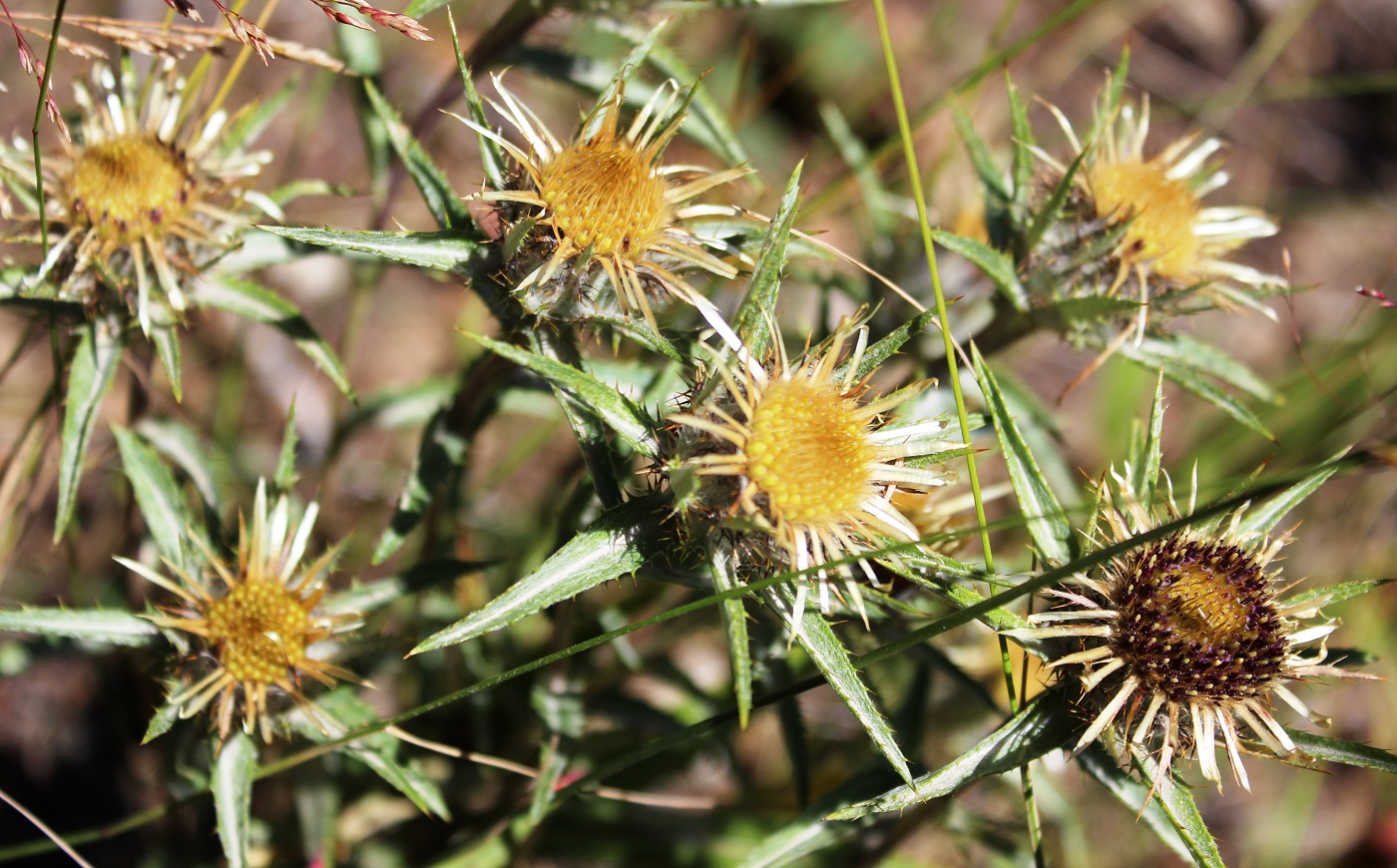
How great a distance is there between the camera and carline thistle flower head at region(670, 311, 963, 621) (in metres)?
1.69

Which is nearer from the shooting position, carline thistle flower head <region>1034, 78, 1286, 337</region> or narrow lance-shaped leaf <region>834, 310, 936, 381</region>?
narrow lance-shaped leaf <region>834, 310, 936, 381</region>

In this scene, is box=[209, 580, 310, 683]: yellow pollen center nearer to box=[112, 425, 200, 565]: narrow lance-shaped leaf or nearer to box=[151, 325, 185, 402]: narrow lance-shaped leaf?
box=[112, 425, 200, 565]: narrow lance-shaped leaf

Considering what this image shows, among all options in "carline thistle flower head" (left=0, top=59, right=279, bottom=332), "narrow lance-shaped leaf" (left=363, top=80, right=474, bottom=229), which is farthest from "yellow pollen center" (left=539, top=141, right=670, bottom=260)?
"carline thistle flower head" (left=0, top=59, right=279, bottom=332)

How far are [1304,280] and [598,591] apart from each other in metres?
4.52

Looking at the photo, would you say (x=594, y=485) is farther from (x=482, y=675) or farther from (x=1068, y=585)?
(x=482, y=675)

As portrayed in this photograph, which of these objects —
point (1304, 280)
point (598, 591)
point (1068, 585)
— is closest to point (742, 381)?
point (1068, 585)

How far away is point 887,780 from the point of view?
233 cm

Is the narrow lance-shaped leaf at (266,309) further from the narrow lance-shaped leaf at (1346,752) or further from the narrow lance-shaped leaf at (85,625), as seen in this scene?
the narrow lance-shaped leaf at (1346,752)

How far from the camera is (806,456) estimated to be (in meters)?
1.69

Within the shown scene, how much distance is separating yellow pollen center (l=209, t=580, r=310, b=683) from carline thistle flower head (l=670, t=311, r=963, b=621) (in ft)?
3.09

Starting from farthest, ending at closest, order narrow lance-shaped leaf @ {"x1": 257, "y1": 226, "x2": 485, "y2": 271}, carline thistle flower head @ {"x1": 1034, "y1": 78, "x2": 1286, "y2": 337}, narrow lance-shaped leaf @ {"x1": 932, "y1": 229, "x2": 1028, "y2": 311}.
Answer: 1. carline thistle flower head @ {"x1": 1034, "y1": 78, "x2": 1286, "y2": 337}
2. narrow lance-shaped leaf @ {"x1": 932, "y1": 229, "x2": 1028, "y2": 311}
3. narrow lance-shaped leaf @ {"x1": 257, "y1": 226, "x2": 485, "y2": 271}

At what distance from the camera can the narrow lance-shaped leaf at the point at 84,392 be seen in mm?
2025

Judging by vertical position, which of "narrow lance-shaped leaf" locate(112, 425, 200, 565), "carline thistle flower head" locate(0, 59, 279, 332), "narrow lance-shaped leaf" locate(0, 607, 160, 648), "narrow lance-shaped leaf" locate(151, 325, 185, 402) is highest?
"carline thistle flower head" locate(0, 59, 279, 332)

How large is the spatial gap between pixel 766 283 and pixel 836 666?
67cm
